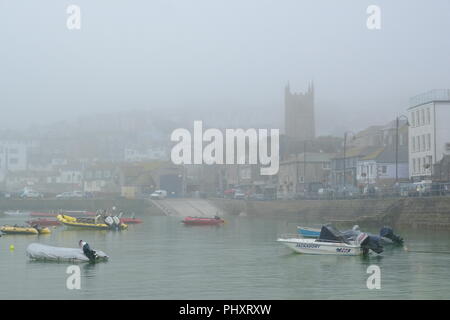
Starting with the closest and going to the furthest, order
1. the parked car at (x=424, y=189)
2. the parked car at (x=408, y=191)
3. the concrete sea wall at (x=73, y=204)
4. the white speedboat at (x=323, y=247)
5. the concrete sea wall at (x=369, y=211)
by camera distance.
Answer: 1. the white speedboat at (x=323, y=247)
2. the concrete sea wall at (x=369, y=211)
3. the parked car at (x=424, y=189)
4. the parked car at (x=408, y=191)
5. the concrete sea wall at (x=73, y=204)

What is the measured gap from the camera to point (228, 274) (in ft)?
134

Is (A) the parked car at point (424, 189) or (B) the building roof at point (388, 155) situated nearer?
(A) the parked car at point (424, 189)

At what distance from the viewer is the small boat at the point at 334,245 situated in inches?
1924

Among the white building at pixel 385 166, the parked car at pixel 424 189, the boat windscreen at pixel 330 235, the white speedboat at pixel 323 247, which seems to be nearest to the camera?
the white speedboat at pixel 323 247

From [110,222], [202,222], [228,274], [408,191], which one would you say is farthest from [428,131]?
[228,274]

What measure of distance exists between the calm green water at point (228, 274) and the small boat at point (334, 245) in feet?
2.37

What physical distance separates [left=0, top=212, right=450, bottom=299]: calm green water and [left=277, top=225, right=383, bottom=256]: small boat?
723 millimetres

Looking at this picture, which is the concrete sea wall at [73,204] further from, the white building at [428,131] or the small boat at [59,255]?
the small boat at [59,255]

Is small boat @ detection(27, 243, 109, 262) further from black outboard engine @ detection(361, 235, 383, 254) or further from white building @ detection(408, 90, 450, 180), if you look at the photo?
white building @ detection(408, 90, 450, 180)

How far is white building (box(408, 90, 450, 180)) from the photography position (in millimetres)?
89562

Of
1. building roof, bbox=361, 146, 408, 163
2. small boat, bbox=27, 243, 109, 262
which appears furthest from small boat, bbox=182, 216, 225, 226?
small boat, bbox=27, 243, 109, 262

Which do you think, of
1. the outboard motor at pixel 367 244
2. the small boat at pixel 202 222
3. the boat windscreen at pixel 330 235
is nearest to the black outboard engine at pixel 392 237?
the outboard motor at pixel 367 244

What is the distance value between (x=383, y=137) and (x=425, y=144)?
46.8 m

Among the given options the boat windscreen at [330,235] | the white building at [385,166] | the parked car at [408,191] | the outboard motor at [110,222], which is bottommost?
the outboard motor at [110,222]
